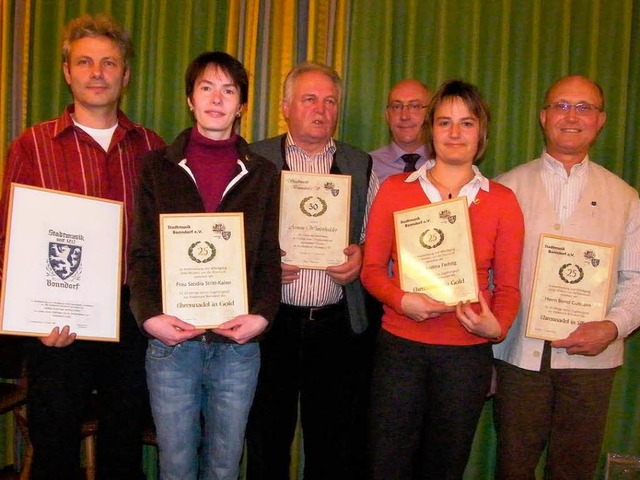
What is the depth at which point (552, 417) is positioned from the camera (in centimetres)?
256

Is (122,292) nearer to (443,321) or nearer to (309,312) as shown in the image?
(309,312)

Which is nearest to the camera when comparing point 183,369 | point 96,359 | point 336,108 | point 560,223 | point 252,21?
point 183,369

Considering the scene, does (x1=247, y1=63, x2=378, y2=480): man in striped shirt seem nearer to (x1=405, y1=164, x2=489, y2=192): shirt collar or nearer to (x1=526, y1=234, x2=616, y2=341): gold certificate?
(x1=405, y1=164, x2=489, y2=192): shirt collar

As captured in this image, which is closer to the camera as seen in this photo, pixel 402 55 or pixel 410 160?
pixel 410 160

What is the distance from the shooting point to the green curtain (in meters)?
3.46

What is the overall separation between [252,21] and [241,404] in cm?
233

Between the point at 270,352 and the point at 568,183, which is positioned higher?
the point at 568,183

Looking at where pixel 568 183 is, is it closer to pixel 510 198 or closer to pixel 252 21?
pixel 510 198

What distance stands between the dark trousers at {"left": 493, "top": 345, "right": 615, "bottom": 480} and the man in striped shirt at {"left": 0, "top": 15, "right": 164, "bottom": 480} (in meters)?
1.55

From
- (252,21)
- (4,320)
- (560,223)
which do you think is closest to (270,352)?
(4,320)

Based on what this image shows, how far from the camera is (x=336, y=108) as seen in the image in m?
2.83

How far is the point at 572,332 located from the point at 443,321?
1.97 ft

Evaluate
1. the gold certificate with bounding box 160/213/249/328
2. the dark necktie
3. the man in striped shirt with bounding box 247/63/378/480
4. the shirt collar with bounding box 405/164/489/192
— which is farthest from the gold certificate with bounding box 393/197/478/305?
the dark necktie

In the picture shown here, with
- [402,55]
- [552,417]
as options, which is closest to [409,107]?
[402,55]
